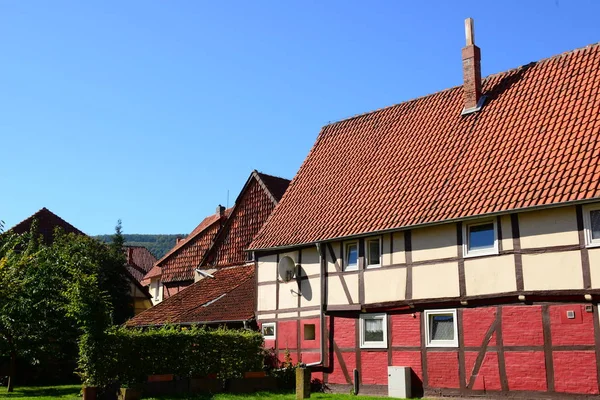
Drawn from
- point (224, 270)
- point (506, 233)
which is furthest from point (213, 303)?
point (506, 233)

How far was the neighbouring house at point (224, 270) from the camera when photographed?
84.2 ft

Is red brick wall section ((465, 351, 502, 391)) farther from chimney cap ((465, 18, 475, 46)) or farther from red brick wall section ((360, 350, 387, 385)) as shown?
chimney cap ((465, 18, 475, 46))

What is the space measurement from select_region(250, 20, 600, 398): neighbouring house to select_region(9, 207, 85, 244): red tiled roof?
20.8 metres

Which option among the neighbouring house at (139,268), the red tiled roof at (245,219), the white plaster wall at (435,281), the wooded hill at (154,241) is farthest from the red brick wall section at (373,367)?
the wooded hill at (154,241)

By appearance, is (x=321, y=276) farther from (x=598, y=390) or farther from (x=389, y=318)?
(x=598, y=390)

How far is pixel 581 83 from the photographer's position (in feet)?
62.8

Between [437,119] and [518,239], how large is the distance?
691cm

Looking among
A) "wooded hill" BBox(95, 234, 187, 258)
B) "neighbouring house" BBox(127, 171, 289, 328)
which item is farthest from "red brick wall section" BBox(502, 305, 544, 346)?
"wooded hill" BBox(95, 234, 187, 258)

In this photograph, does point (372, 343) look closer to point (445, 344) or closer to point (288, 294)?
point (445, 344)

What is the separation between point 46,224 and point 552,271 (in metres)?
32.7

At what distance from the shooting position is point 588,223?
52.2 ft

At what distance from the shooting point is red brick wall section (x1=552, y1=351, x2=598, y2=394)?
1543 cm

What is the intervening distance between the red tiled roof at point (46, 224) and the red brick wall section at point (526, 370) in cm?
3031

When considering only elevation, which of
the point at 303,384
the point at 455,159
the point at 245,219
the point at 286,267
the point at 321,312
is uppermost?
the point at 245,219
